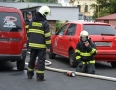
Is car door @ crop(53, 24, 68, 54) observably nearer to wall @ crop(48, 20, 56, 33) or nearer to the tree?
wall @ crop(48, 20, 56, 33)

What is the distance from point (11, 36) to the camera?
912 cm

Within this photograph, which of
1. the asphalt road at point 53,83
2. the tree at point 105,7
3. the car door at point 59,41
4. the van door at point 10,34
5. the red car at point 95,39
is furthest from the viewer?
the tree at point 105,7

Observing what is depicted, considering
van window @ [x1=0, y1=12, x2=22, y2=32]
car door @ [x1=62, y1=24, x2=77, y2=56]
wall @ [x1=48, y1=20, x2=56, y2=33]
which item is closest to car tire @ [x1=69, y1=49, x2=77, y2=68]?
car door @ [x1=62, y1=24, x2=77, y2=56]

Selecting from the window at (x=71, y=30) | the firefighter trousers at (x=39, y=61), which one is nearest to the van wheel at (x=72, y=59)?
the window at (x=71, y=30)

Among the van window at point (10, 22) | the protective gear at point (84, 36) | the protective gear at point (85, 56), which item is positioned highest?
the van window at point (10, 22)

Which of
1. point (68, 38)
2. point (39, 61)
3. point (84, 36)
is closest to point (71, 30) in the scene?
point (68, 38)

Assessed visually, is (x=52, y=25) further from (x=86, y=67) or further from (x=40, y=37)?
(x=40, y=37)

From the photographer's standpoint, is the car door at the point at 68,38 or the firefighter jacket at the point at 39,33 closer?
the firefighter jacket at the point at 39,33

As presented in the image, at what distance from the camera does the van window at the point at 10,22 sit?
912 centimetres

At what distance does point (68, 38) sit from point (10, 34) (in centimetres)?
264

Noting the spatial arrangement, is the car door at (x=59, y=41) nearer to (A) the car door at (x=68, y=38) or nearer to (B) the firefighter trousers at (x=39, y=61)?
(A) the car door at (x=68, y=38)

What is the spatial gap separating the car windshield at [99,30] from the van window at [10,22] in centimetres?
249

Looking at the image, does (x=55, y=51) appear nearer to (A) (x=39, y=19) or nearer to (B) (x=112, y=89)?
(A) (x=39, y=19)

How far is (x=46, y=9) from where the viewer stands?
314 inches
